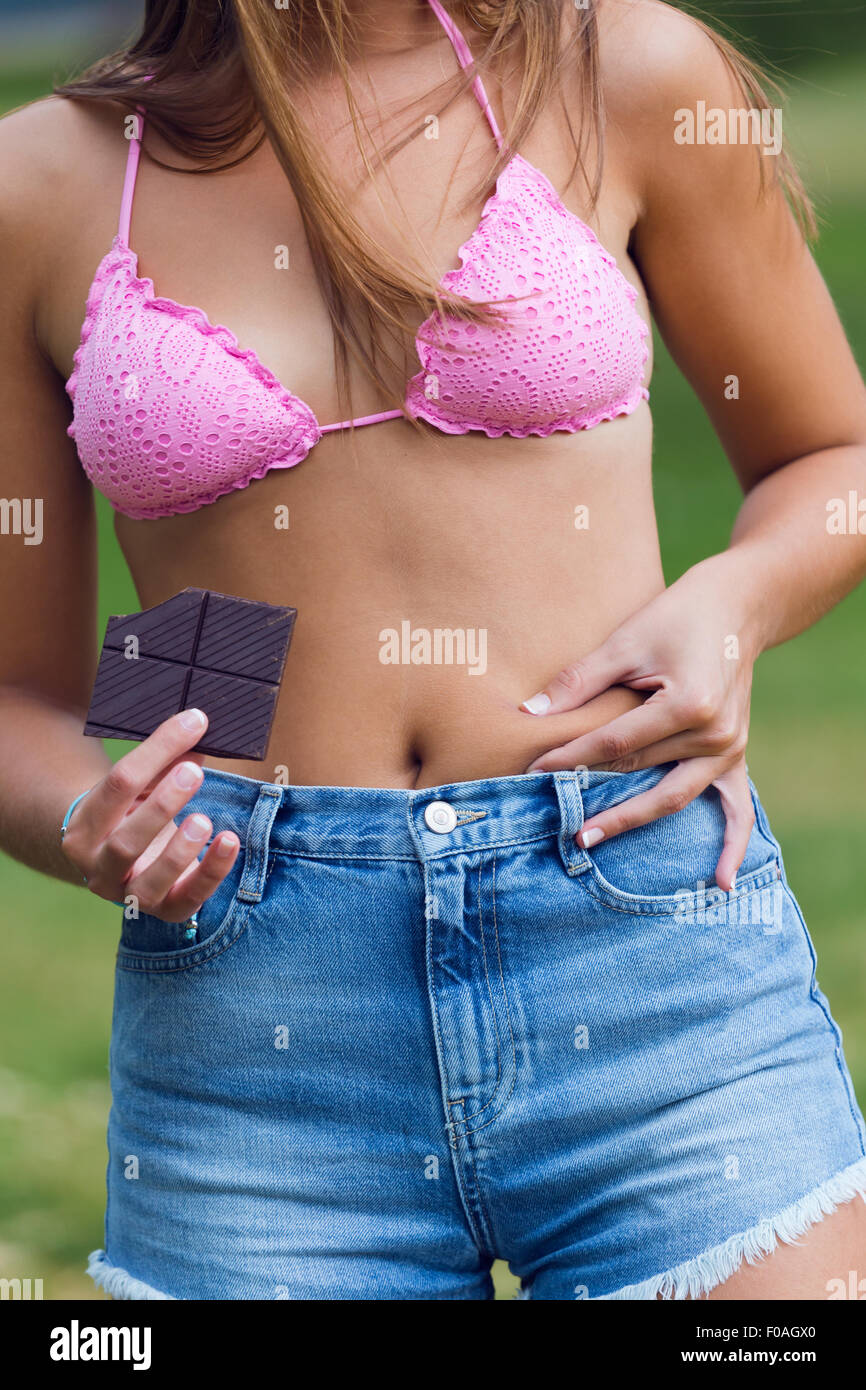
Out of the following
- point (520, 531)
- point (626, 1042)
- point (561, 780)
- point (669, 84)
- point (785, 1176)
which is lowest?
point (785, 1176)

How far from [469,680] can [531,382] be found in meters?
0.34

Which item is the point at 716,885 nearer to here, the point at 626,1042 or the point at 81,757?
the point at 626,1042

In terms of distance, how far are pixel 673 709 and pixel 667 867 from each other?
17 centimetres

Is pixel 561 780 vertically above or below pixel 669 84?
below

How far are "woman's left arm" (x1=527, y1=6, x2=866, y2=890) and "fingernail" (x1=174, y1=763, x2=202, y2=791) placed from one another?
0.39 m

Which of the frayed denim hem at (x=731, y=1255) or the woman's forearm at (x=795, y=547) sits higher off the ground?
the woman's forearm at (x=795, y=547)

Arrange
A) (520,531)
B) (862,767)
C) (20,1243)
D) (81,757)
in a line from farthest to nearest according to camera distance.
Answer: (862,767) < (20,1243) < (81,757) < (520,531)

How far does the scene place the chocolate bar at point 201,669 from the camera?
1.51 metres

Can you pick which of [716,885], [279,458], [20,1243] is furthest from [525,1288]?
[20,1243]

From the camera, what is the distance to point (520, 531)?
1.62 metres

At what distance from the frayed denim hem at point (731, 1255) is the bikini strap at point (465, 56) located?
1.24m

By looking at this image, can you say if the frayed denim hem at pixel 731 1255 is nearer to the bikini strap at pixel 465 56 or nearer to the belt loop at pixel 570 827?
the belt loop at pixel 570 827
